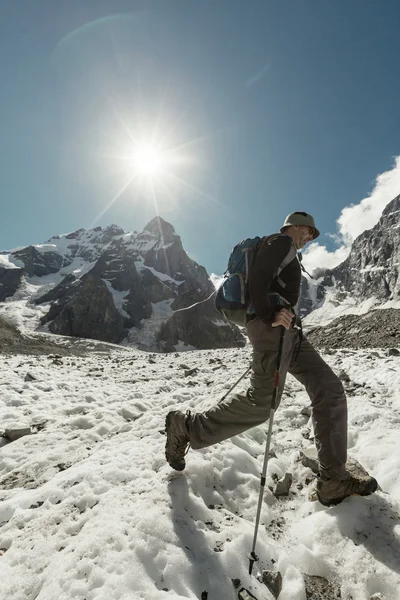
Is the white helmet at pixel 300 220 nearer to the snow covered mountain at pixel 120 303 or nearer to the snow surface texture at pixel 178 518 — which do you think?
the snow surface texture at pixel 178 518

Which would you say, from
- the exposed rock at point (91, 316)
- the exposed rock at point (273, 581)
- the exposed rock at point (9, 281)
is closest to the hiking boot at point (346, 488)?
the exposed rock at point (273, 581)

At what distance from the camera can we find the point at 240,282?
407 cm

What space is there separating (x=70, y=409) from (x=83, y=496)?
4.66m

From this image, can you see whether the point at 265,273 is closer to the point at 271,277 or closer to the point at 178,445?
the point at 271,277

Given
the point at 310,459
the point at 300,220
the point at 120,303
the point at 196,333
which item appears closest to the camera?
the point at 310,459

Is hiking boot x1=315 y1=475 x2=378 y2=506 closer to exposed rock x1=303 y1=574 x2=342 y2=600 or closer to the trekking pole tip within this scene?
exposed rock x1=303 y1=574 x2=342 y2=600

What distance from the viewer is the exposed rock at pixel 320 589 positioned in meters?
2.69

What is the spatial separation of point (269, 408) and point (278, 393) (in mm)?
220

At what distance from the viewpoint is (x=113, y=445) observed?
5.25 meters

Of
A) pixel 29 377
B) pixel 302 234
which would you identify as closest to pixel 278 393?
pixel 302 234

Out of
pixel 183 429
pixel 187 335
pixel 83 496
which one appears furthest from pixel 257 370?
pixel 187 335

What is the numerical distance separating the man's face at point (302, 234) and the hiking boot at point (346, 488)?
316 cm

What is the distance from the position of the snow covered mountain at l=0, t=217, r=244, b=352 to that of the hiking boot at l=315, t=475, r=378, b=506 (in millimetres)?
115022

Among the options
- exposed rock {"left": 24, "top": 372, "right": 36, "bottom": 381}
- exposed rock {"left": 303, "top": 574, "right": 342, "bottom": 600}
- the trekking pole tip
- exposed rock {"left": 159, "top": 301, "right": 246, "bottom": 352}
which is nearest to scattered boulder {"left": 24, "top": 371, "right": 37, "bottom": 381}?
exposed rock {"left": 24, "top": 372, "right": 36, "bottom": 381}
